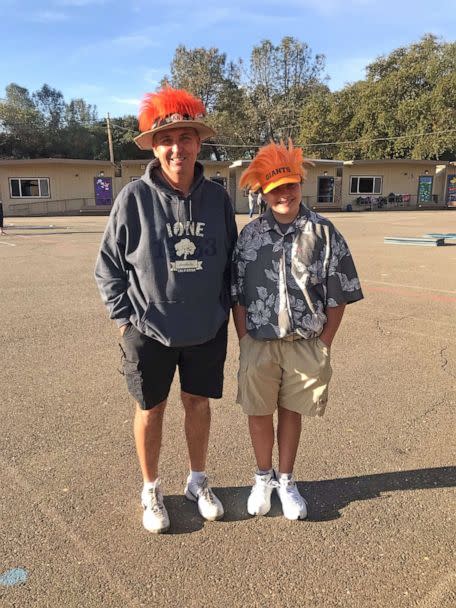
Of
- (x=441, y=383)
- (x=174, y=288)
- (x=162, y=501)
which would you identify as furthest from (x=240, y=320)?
(x=441, y=383)

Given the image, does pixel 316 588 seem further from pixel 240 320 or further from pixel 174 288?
pixel 174 288

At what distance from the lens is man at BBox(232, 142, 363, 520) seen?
2412 mm

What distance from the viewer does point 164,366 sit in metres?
2.44

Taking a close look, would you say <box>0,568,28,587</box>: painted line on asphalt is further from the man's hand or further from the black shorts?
the man's hand

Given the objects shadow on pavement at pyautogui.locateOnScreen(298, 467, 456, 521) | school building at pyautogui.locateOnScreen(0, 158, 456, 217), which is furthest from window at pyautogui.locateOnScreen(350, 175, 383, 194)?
shadow on pavement at pyautogui.locateOnScreen(298, 467, 456, 521)

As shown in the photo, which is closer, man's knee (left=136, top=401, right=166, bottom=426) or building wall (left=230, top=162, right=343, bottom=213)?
man's knee (left=136, top=401, right=166, bottom=426)

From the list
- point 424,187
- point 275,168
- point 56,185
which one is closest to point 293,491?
point 275,168

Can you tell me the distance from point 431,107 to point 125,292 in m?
45.7

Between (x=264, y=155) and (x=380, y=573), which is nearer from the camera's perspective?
(x=380, y=573)

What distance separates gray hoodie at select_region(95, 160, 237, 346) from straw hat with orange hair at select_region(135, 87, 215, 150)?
0.17m

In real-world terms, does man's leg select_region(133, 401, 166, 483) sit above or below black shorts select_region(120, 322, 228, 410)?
below

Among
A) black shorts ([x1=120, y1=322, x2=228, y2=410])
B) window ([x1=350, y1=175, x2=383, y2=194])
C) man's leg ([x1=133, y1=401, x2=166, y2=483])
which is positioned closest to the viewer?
black shorts ([x1=120, y1=322, x2=228, y2=410])

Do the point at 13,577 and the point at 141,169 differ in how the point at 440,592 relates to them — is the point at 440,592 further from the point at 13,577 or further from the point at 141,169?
the point at 141,169

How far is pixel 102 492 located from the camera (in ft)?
9.02
